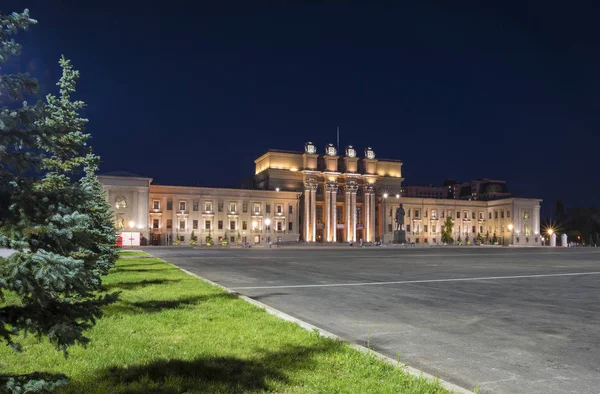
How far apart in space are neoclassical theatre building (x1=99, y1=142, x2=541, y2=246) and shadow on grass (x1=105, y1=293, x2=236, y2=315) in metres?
80.8

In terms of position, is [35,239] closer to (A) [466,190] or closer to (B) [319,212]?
(B) [319,212]

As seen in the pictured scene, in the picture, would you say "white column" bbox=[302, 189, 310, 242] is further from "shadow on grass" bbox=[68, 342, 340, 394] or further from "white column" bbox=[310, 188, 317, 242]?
"shadow on grass" bbox=[68, 342, 340, 394]

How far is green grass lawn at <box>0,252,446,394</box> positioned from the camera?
18.3ft

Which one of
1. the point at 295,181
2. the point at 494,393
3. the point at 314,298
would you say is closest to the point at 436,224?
the point at 295,181

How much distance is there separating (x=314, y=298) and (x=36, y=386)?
11.6 meters

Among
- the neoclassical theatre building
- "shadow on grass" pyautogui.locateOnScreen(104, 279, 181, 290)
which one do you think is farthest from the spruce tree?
the neoclassical theatre building

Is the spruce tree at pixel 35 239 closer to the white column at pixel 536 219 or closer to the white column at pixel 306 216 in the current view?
the white column at pixel 306 216

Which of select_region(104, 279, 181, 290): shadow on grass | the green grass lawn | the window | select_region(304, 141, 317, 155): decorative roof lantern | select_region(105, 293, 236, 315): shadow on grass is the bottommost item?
select_region(104, 279, 181, 290): shadow on grass

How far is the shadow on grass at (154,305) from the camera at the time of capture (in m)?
10.9

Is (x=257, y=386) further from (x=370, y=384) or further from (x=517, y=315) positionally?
(x=517, y=315)

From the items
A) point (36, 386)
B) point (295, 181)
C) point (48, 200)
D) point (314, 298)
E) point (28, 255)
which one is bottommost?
point (314, 298)

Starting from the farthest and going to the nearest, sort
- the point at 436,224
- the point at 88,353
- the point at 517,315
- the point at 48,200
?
the point at 436,224 < the point at 517,315 < the point at 88,353 < the point at 48,200

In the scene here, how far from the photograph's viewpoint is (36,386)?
3268 millimetres

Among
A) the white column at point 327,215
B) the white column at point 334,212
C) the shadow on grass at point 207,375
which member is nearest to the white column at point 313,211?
the white column at point 327,215
